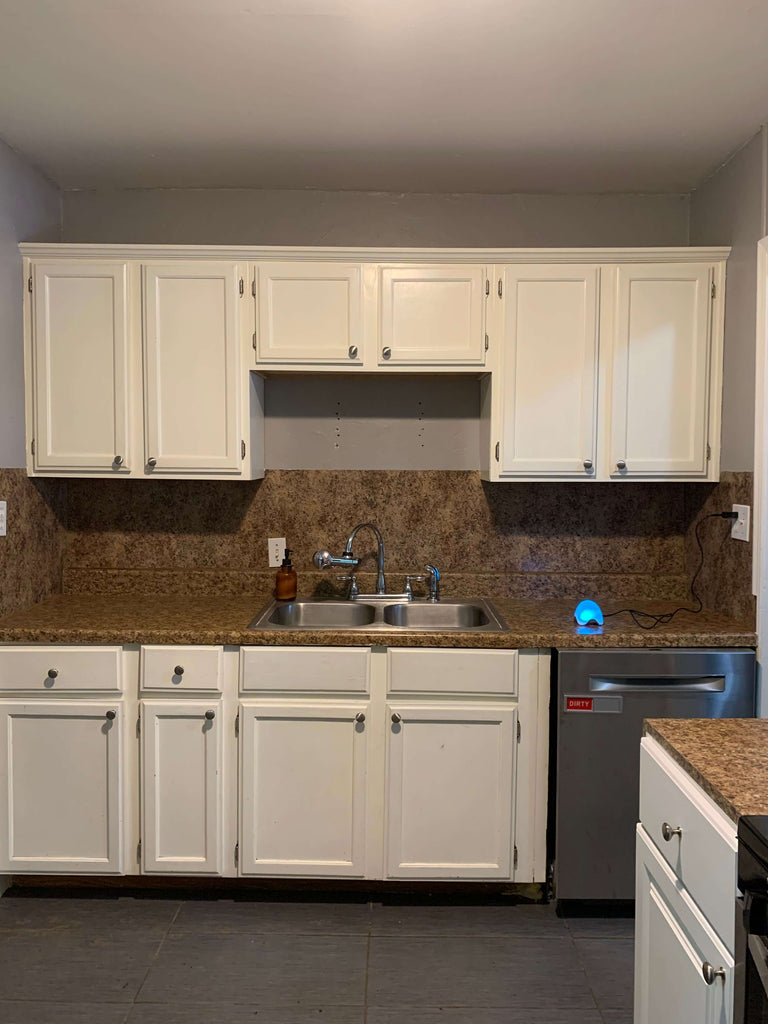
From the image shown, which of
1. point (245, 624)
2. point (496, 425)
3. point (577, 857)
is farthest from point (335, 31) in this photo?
point (577, 857)

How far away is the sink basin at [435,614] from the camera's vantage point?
3062 mm

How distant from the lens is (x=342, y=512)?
322cm

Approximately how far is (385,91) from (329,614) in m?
1.83

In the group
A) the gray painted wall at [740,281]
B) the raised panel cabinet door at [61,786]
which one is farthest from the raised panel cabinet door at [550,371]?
the raised panel cabinet door at [61,786]

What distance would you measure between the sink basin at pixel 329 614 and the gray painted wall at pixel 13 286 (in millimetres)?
1145

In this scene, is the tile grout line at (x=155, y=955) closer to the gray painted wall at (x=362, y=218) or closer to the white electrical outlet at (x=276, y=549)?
the white electrical outlet at (x=276, y=549)

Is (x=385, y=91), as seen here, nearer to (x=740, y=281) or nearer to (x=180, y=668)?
(x=740, y=281)

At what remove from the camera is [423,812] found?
102 inches

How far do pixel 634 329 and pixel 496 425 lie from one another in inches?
23.5

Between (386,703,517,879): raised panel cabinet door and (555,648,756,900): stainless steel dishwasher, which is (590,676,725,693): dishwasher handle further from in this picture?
(386,703,517,879): raised panel cabinet door

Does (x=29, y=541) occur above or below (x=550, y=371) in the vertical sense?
below

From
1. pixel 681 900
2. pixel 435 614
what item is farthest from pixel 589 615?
pixel 681 900

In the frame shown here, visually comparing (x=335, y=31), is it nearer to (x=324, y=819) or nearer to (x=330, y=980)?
(x=324, y=819)

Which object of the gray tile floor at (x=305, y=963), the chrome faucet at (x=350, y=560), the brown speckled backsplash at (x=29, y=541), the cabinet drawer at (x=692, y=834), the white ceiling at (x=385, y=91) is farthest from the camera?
the chrome faucet at (x=350, y=560)
